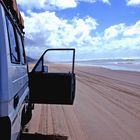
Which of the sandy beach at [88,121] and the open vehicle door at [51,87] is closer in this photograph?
Result: the open vehicle door at [51,87]

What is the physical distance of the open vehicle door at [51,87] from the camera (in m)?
7.04

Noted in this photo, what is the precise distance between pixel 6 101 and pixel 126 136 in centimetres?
501

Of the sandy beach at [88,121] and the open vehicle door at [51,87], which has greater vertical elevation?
the open vehicle door at [51,87]

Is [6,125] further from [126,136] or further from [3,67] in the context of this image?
[126,136]

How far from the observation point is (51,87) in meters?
7.07

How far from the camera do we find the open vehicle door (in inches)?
277

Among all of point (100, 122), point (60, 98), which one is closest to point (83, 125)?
point (100, 122)

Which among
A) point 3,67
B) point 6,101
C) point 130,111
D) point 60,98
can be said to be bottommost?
point 130,111

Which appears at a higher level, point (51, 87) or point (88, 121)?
point (51, 87)

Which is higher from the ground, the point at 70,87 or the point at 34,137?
the point at 70,87

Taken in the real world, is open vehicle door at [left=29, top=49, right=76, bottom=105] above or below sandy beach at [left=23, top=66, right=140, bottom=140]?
above

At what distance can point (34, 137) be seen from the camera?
756 cm

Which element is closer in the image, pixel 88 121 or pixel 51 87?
pixel 51 87

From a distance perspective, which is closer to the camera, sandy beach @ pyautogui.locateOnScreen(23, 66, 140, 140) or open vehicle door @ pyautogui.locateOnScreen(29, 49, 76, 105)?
open vehicle door @ pyautogui.locateOnScreen(29, 49, 76, 105)
